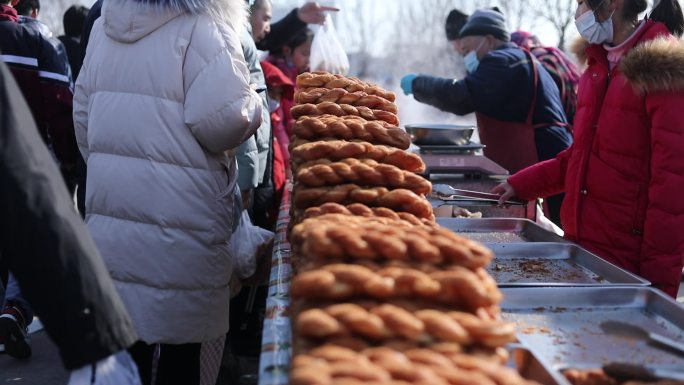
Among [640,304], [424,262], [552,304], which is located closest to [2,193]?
[424,262]

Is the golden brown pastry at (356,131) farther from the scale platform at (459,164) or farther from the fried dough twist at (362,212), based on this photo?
the scale platform at (459,164)

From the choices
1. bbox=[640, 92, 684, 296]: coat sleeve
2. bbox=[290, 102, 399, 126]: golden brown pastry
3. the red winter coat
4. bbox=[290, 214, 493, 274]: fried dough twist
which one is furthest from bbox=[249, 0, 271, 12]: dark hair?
bbox=[290, 214, 493, 274]: fried dough twist

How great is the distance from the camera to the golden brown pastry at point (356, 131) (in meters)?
2.34

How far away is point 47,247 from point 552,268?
1.86 meters

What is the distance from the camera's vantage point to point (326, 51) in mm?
6141

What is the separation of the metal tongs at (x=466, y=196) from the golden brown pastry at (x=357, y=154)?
1.06 m

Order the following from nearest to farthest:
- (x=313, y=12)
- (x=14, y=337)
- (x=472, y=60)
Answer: (x=14, y=337)
(x=313, y=12)
(x=472, y=60)

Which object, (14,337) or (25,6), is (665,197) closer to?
(14,337)

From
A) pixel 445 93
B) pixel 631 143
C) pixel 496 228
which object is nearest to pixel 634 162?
pixel 631 143

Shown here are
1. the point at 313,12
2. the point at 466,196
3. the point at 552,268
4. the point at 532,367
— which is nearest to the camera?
the point at 532,367

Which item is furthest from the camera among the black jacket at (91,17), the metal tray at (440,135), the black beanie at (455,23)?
the black beanie at (455,23)

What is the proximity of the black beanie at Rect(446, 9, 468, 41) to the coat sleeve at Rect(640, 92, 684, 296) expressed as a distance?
16.0ft

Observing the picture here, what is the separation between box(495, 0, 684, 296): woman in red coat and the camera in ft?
8.48

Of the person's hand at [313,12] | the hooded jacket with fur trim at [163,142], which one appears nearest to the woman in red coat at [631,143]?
the hooded jacket with fur trim at [163,142]
